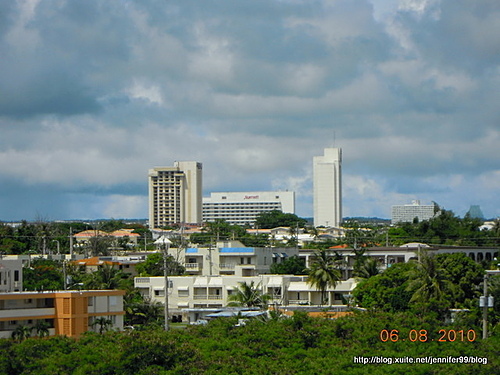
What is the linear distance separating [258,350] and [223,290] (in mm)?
52692

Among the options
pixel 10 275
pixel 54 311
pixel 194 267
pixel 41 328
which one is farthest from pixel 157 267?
pixel 41 328

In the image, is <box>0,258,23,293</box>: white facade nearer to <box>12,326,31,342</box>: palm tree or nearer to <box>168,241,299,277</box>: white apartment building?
<box>12,326,31,342</box>: palm tree

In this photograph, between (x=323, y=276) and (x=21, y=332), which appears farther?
(x=323, y=276)

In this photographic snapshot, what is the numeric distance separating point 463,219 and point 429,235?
12.2 metres

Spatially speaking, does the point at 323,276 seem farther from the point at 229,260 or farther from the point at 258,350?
the point at 258,350

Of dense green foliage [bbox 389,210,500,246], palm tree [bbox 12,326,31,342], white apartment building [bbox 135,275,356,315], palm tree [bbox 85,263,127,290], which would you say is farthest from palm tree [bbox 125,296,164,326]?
dense green foliage [bbox 389,210,500,246]

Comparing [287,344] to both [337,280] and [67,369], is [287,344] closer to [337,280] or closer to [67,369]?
[67,369]

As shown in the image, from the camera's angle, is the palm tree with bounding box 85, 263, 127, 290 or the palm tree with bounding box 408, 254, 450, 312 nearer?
the palm tree with bounding box 408, 254, 450, 312

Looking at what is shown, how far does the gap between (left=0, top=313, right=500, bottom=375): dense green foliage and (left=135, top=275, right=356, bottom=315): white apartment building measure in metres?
44.1

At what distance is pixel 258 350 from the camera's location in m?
45.8

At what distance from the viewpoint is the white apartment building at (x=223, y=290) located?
311 feet

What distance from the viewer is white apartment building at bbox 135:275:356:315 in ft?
311

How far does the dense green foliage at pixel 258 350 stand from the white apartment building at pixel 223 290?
44067 millimetres

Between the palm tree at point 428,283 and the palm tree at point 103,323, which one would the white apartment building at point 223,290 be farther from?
the palm tree at point 103,323
